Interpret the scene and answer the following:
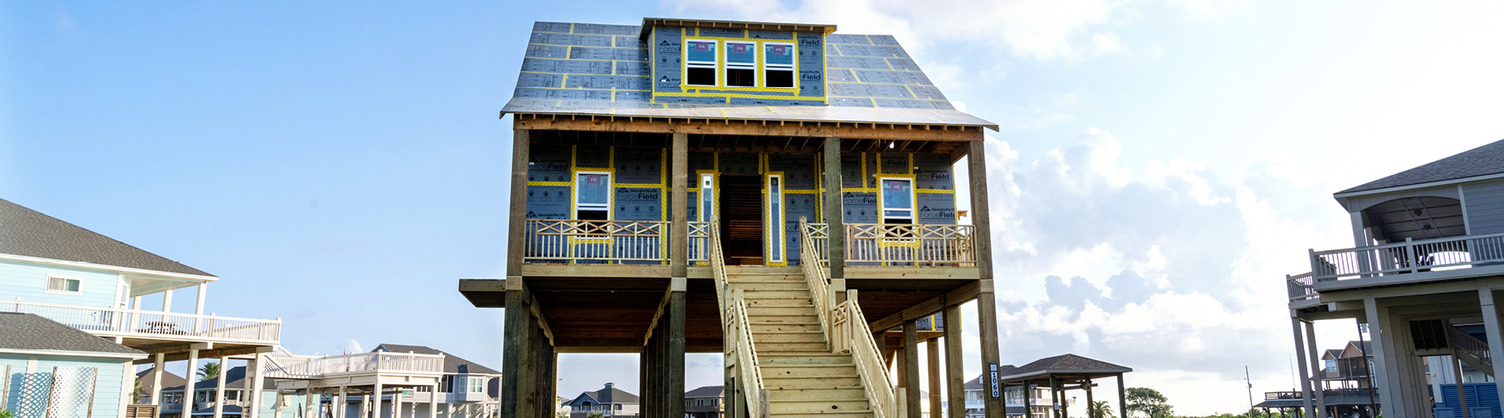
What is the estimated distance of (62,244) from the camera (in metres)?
30.2

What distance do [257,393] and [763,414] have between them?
2408cm

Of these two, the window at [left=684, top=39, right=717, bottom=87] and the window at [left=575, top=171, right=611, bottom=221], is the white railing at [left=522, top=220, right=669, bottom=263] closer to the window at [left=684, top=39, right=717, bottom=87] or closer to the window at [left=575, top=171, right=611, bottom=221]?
the window at [left=575, top=171, right=611, bottom=221]

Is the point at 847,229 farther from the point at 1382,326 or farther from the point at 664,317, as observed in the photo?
the point at 1382,326

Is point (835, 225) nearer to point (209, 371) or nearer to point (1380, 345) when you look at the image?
point (1380, 345)

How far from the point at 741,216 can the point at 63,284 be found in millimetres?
20965

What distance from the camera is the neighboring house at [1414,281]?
2003 cm

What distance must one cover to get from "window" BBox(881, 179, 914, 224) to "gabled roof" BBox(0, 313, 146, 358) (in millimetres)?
19959

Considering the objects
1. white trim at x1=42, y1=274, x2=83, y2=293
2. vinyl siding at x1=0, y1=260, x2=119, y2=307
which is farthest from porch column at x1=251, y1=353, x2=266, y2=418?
white trim at x1=42, y1=274, x2=83, y2=293

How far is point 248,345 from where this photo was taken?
30.2 m

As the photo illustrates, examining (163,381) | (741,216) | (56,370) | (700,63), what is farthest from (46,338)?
(163,381)

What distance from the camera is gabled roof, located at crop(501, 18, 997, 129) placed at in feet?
62.8

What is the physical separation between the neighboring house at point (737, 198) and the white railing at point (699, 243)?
0.37 feet

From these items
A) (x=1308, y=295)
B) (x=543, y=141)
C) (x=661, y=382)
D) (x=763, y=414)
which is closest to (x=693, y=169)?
(x=543, y=141)

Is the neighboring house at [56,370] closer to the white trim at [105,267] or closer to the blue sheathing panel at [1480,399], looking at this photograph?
the white trim at [105,267]
